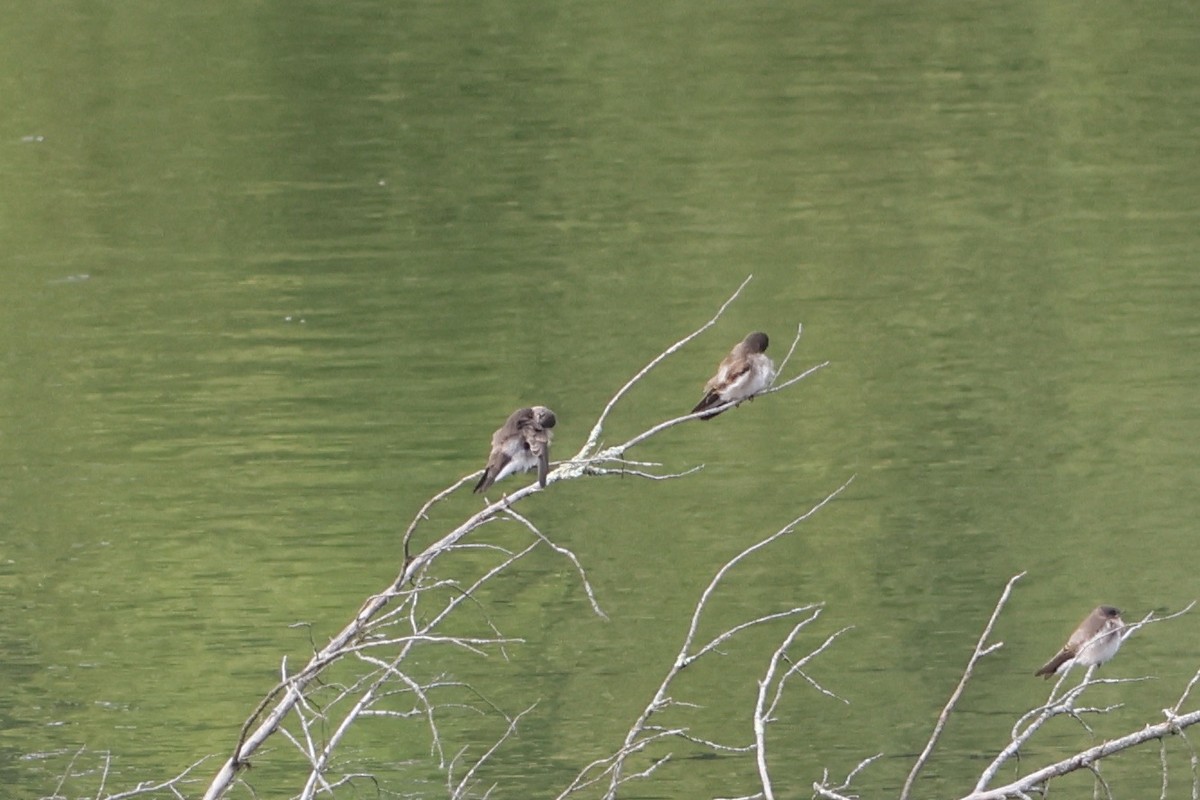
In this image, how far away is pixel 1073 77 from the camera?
33312 millimetres

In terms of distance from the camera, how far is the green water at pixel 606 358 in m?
14.4

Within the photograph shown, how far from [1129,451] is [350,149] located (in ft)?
52.2

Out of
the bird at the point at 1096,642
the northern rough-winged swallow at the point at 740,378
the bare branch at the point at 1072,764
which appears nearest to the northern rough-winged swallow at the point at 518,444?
the northern rough-winged swallow at the point at 740,378

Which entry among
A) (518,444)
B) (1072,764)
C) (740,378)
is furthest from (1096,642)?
(1072,764)

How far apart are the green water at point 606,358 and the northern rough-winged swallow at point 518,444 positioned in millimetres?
2929

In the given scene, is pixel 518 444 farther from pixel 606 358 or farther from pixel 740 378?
pixel 606 358

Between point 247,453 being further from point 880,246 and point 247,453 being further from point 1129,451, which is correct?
point 880,246

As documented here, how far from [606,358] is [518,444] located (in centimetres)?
1209

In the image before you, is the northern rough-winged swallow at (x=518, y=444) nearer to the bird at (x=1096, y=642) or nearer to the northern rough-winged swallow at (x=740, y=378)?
the northern rough-winged swallow at (x=740, y=378)

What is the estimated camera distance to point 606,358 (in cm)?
2122

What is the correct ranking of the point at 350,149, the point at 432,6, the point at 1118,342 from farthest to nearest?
the point at 432,6
the point at 350,149
the point at 1118,342

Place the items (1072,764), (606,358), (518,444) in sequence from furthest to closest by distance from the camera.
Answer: (606,358) → (518,444) → (1072,764)

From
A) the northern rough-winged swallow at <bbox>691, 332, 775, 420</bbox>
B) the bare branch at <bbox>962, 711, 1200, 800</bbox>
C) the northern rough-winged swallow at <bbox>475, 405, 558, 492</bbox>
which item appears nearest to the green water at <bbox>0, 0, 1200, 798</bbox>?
the northern rough-winged swallow at <bbox>691, 332, 775, 420</bbox>

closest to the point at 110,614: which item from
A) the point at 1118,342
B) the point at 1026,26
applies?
the point at 1118,342
